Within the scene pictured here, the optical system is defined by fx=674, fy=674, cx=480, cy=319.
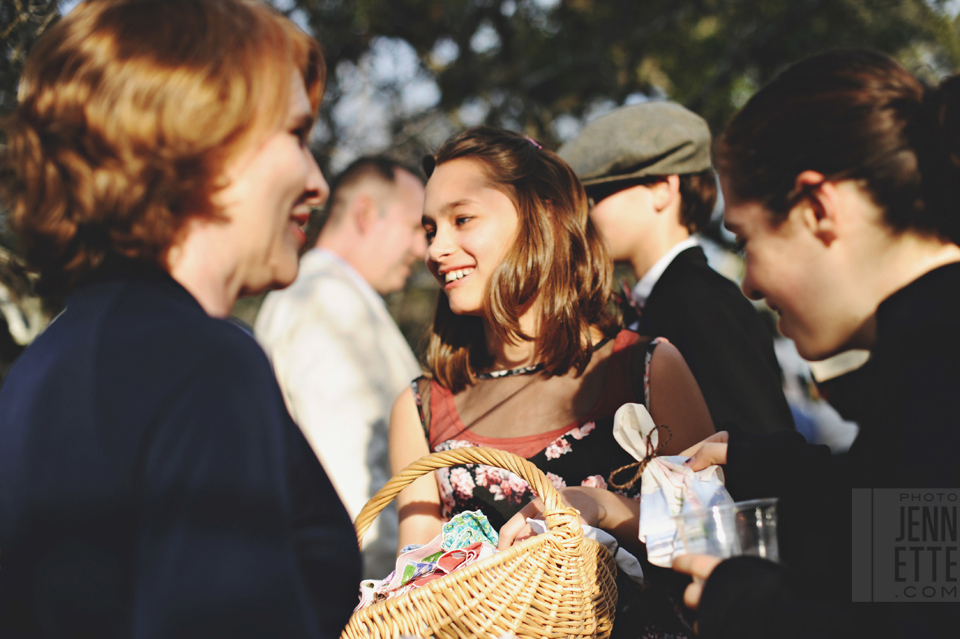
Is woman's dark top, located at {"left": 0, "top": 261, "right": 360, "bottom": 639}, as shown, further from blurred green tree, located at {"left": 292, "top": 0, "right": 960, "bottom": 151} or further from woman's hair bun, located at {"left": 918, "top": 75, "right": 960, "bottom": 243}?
blurred green tree, located at {"left": 292, "top": 0, "right": 960, "bottom": 151}

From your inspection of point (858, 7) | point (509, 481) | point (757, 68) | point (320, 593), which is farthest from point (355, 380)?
point (858, 7)

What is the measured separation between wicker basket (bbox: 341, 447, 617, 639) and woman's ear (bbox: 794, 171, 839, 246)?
743 mm

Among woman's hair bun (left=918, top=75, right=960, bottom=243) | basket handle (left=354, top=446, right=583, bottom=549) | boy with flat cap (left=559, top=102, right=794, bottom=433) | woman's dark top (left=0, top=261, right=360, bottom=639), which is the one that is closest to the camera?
woman's dark top (left=0, top=261, right=360, bottom=639)

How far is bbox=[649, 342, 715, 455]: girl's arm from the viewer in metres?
1.81

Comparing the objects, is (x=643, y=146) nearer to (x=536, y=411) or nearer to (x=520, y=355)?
(x=520, y=355)

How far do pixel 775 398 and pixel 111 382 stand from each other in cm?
185

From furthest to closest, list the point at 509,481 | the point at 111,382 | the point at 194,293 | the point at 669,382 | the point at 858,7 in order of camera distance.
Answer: the point at 858,7 < the point at 509,481 < the point at 669,382 < the point at 194,293 < the point at 111,382

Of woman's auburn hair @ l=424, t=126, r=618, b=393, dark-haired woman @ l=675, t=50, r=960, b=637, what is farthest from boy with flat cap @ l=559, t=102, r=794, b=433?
dark-haired woman @ l=675, t=50, r=960, b=637

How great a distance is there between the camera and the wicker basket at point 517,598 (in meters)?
1.32

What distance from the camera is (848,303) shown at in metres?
1.30

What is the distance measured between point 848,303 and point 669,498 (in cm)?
51

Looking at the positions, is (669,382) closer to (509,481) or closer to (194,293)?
(509,481)

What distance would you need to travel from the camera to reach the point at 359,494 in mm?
3098

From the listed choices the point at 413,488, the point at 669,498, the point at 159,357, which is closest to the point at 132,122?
the point at 159,357
